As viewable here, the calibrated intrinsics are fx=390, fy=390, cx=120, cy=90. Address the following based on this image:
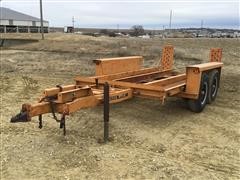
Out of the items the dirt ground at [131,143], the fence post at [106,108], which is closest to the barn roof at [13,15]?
the dirt ground at [131,143]

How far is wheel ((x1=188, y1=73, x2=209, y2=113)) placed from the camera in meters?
7.80

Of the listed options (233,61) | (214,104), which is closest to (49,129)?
(214,104)

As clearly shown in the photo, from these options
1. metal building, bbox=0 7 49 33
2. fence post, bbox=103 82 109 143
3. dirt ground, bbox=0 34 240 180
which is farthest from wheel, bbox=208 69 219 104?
metal building, bbox=0 7 49 33

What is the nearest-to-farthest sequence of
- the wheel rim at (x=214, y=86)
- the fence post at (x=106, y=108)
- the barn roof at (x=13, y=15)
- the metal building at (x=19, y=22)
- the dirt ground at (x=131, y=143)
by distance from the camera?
1. the dirt ground at (x=131, y=143)
2. the fence post at (x=106, y=108)
3. the wheel rim at (x=214, y=86)
4. the metal building at (x=19, y=22)
5. the barn roof at (x=13, y=15)

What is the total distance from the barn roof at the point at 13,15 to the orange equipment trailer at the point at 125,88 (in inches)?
2856

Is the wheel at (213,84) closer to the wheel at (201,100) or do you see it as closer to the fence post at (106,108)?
the wheel at (201,100)

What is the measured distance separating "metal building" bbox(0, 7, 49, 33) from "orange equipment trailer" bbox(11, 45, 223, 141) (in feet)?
217

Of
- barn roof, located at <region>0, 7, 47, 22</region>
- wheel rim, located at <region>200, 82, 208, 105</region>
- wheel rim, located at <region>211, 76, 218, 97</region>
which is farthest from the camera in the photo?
barn roof, located at <region>0, 7, 47, 22</region>

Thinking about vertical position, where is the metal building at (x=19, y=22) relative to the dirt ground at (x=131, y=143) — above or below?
above

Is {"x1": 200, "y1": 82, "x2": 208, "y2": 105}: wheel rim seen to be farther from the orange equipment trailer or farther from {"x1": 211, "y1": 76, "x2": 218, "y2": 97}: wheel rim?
{"x1": 211, "y1": 76, "x2": 218, "y2": 97}: wheel rim

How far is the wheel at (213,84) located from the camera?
8445 millimetres

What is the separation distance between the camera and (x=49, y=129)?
6.79 m

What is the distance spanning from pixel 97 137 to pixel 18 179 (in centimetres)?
172

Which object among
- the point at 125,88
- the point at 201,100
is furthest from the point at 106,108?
the point at 201,100
